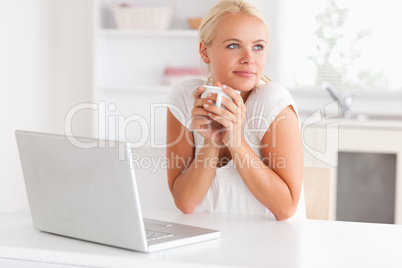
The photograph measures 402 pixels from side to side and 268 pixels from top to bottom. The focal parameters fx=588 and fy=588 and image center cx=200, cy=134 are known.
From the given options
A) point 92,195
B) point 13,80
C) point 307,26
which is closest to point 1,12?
point 13,80

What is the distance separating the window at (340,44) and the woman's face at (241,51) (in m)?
2.70

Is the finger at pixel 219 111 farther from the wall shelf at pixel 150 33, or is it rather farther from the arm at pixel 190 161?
the wall shelf at pixel 150 33

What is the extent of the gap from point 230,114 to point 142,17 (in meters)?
2.65

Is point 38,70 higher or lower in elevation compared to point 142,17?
lower

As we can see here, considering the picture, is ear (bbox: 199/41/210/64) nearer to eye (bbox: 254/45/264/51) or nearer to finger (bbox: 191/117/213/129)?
eye (bbox: 254/45/264/51)

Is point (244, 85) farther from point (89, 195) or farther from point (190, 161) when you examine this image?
point (89, 195)

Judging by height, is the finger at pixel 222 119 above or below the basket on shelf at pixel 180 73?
below

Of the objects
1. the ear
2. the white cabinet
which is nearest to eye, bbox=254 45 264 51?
the ear

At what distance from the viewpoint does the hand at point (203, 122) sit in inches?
55.8

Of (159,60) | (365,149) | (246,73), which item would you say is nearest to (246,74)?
(246,73)

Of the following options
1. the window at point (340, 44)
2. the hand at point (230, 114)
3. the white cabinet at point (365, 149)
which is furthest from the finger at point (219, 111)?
the window at point (340, 44)

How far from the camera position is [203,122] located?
1432mm

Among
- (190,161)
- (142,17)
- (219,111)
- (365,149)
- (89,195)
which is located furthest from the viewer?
(142,17)

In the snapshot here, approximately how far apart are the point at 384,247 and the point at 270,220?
31 centimetres
